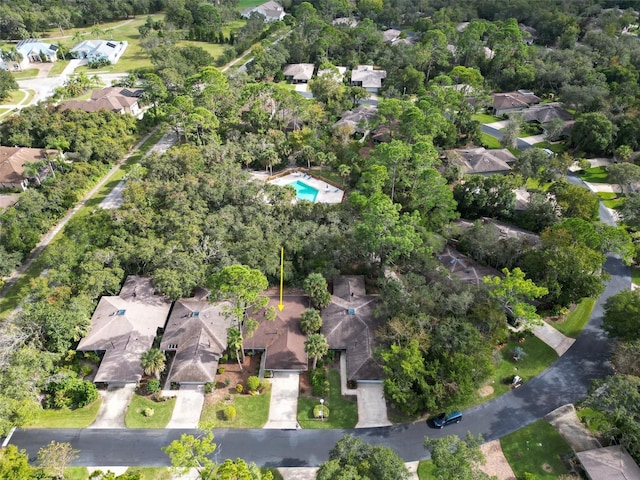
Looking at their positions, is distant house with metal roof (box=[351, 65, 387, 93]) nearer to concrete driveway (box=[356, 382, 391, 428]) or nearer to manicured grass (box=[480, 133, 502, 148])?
manicured grass (box=[480, 133, 502, 148])

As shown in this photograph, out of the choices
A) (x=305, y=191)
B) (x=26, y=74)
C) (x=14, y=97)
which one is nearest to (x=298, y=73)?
(x=305, y=191)

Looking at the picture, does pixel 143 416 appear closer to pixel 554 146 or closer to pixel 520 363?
→ pixel 520 363

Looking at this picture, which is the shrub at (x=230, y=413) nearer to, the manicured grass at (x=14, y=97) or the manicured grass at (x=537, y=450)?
the manicured grass at (x=537, y=450)

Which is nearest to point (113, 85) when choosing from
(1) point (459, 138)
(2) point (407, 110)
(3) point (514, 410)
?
(2) point (407, 110)

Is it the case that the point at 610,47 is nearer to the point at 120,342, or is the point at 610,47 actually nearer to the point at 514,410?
the point at 514,410

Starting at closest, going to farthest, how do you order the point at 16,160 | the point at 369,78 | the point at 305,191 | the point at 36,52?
the point at 16,160 < the point at 305,191 < the point at 369,78 < the point at 36,52

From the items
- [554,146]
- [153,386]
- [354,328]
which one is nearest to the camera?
[153,386]
